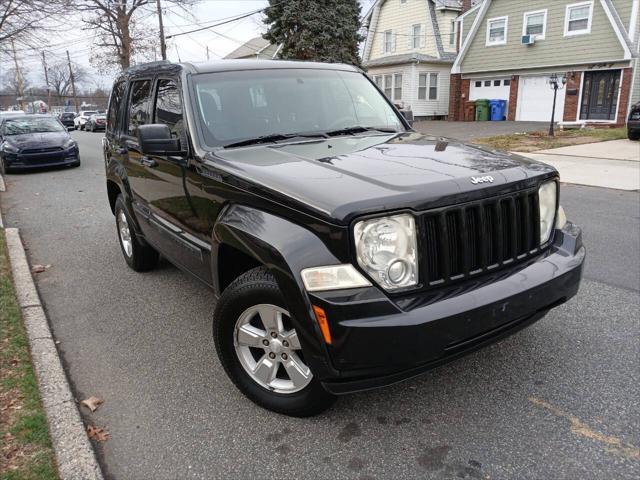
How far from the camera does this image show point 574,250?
10.1 feet

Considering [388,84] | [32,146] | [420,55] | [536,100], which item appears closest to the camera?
[32,146]

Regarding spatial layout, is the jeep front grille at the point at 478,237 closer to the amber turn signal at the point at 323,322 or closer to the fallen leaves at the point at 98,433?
the amber turn signal at the point at 323,322

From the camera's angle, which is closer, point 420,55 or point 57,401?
point 57,401

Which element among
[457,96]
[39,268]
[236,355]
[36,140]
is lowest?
[39,268]

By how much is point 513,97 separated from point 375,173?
87.5 feet

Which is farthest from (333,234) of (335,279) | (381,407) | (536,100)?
(536,100)

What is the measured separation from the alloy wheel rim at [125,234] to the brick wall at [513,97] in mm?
24942

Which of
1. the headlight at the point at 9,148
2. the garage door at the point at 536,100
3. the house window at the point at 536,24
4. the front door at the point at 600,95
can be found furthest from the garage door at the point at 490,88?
the headlight at the point at 9,148

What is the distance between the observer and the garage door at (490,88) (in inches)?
1075

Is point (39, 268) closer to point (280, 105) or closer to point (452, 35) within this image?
point (280, 105)

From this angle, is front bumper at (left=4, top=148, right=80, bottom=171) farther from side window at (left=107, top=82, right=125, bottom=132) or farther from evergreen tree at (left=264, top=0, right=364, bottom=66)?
evergreen tree at (left=264, top=0, right=364, bottom=66)

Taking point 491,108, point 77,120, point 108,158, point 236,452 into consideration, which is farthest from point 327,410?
point 77,120

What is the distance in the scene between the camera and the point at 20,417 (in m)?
2.85

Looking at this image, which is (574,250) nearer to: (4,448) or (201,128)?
(201,128)
